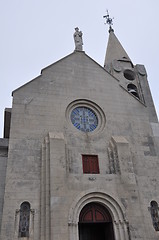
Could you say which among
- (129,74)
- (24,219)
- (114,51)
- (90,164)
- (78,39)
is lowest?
(24,219)

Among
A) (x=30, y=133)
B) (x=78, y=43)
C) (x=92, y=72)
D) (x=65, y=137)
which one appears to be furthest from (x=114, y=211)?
(x=78, y=43)

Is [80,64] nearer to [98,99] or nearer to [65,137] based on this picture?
[98,99]

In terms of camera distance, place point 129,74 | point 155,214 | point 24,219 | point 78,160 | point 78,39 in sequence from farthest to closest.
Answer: point 129,74 → point 78,39 → point 78,160 → point 155,214 → point 24,219

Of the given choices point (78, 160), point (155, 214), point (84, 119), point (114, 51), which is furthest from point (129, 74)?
point (155, 214)

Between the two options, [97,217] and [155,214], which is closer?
[97,217]

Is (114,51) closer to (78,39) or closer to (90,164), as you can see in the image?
(78,39)

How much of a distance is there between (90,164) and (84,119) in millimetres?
3678

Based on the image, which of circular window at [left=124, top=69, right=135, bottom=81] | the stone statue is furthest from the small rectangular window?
circular window at [left=124, top=69, right=135, bottom=81]

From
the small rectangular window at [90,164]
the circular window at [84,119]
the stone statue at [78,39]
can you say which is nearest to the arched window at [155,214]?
the small rectangular window at [90,164]

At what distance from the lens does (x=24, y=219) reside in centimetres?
1298

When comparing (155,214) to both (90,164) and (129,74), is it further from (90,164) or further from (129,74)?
(129,74)

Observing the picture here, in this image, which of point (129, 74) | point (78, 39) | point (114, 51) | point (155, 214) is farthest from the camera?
point (114, 51)

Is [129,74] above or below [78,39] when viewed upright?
below

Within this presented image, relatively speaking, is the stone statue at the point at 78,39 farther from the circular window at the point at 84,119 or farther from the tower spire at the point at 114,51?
the circular window at the point at 84,119
